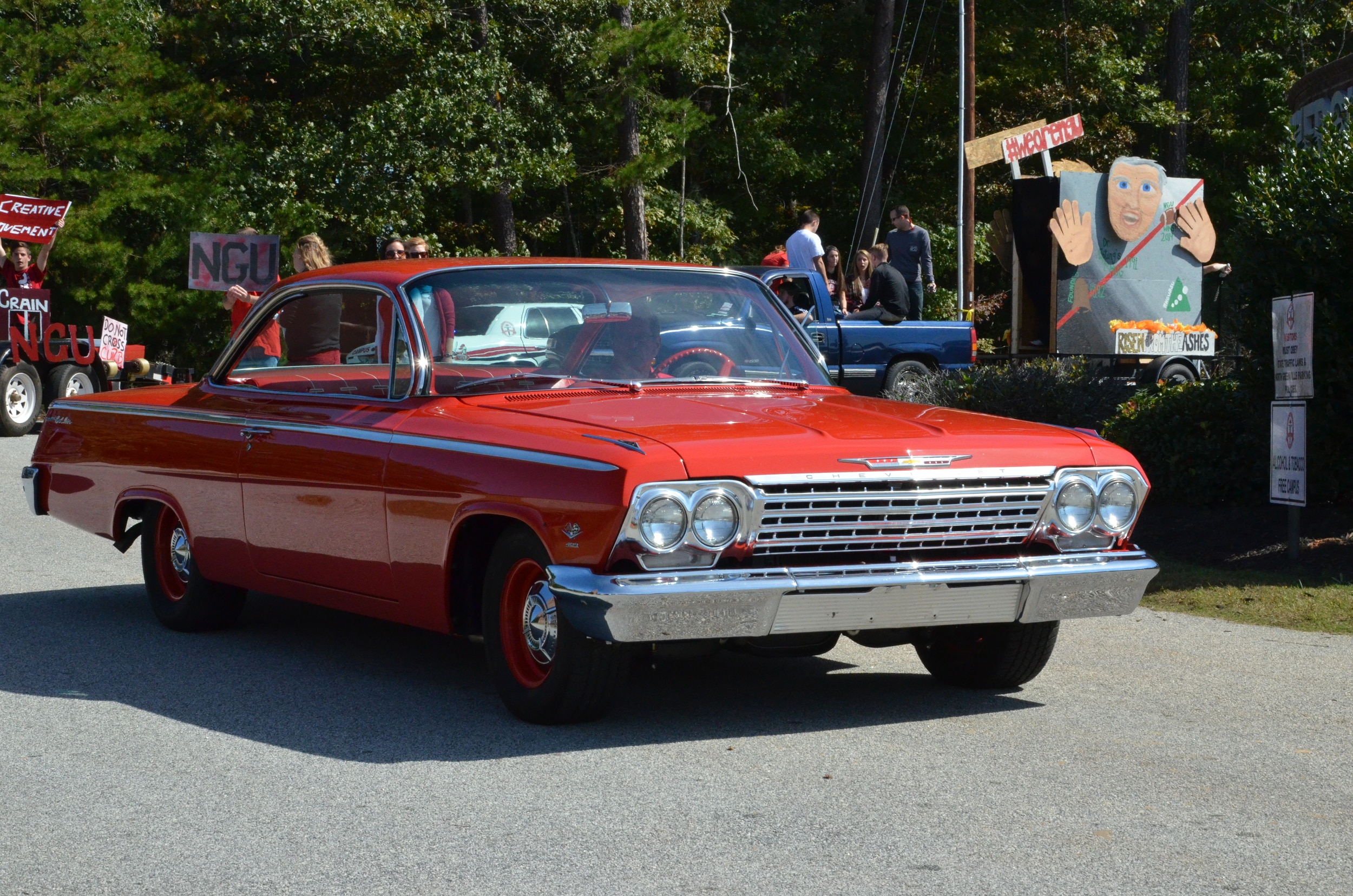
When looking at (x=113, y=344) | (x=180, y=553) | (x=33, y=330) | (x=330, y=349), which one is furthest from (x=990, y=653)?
(x=113, y=344)

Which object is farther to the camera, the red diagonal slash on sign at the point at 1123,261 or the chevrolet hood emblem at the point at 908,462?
the red diagonal slash on sign at the point at 1123,261

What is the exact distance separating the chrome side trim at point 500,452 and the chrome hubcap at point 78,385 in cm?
1548

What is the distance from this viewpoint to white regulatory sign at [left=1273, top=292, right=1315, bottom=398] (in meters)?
9.26

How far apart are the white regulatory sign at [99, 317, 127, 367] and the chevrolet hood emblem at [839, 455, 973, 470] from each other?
56.2ft

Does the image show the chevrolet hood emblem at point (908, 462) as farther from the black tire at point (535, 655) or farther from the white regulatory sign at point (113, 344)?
the white regulatory sign at point (113, 344)

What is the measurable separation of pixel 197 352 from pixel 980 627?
25.6 m

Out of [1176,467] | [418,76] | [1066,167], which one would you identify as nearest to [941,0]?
[418,76]

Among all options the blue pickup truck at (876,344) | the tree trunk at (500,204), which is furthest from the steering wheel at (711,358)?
the tree trunk at (500,204)

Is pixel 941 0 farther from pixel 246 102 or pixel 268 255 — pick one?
pixel 268 255

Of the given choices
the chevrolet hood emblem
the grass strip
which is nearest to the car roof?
the chevrolet hood emblem

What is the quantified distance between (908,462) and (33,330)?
661 inches

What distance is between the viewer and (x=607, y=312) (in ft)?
20.9

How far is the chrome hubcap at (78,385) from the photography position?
20.2 meters

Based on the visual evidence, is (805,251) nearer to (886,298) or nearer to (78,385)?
(886,298)
